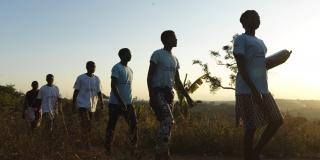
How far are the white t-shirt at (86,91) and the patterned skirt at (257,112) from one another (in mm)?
4304

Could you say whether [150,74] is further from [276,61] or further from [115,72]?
[115,72]

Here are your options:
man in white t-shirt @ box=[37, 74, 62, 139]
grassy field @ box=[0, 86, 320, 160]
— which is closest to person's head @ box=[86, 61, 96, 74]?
grassy field @ box=[0, 86, 320, 160]

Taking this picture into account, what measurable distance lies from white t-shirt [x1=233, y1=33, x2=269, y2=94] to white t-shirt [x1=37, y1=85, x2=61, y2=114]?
6.06 metres

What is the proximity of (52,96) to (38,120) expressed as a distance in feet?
2.76

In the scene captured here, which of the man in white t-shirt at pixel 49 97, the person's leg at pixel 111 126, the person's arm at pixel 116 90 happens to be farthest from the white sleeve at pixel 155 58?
the man in white t-shirt at pixel 49 97

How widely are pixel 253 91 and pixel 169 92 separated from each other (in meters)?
1.51

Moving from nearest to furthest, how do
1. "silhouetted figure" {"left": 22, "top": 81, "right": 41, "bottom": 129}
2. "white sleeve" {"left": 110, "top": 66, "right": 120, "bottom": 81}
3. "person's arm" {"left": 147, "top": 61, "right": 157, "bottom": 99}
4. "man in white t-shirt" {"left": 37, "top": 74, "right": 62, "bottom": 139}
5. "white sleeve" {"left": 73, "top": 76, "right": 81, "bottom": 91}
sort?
"person's arm" {"left": 147, "top": 61, "right": 157, "bottom": 99}, "white sleeve" {"left": 110, "top": 66, "right": 120, "bottom": 81}, "white sleeve" {"left": 73, "top": 76, "right": 81, "bottom": 91}, "man in white t-shirt" {"left": 37, "top": 74, "right": 62, "bottom": 139}, "silhouetted figure" {"left": 22, "top": 81, "right": 41, "bottom": 129}

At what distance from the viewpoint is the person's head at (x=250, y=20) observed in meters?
6.80

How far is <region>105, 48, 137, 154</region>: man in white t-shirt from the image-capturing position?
9203 mm

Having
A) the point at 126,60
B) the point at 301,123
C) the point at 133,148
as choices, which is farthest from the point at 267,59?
the point at 301,123

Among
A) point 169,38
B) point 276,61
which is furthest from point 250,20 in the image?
point 169,38

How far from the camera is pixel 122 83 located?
938 centimetres

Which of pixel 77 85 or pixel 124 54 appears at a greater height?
pixel 124 54

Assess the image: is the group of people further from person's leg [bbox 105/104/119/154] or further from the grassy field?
the grassy field
